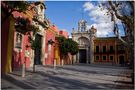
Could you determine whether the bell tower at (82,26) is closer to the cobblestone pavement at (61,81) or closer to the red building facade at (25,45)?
the red building facade at (25,45)

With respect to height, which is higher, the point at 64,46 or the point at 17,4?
the point at 17,4

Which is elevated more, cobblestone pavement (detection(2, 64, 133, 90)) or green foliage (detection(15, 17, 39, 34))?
green foliage (detection(15, 17, 39, 34))

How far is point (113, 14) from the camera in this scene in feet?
52.8

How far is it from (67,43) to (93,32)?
20.8 m

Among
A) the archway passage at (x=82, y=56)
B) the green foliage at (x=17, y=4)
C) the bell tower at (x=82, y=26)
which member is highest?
the bell tower at (x=82, y=26)

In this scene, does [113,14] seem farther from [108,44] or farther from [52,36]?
[108,44]

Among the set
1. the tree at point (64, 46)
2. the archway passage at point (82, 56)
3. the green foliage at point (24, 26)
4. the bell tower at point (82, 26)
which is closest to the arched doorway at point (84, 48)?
the archway passage at point (82, 56)

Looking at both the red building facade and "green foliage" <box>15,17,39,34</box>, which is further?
the red building facade

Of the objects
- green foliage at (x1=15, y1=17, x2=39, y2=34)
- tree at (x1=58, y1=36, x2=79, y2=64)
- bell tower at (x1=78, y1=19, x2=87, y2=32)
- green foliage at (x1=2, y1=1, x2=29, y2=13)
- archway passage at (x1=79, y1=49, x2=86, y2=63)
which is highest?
bell tower at (x1=78, y1=19, x2=87, y2=32)

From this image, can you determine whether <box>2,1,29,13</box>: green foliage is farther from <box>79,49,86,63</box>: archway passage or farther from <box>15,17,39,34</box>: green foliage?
<box>79,49,86,63</box>: archway passage

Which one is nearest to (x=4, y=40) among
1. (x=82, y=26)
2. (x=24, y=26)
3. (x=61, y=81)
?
(x=24, y=26)

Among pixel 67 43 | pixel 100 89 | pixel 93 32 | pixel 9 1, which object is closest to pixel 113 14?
pixel 100 89

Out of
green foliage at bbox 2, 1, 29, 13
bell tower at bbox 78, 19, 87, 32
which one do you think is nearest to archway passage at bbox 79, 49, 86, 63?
bell tower at bbox 78, 19, 87, 32

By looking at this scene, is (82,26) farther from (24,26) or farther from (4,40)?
(24,26)
